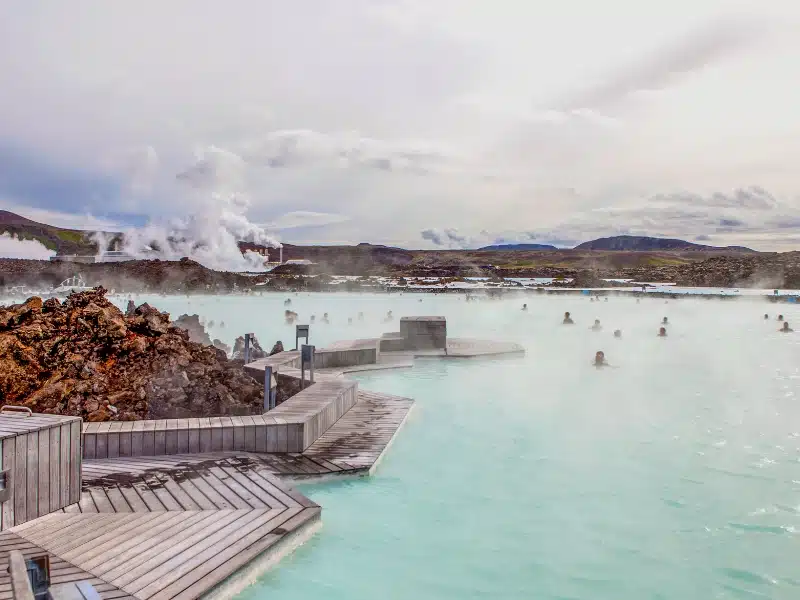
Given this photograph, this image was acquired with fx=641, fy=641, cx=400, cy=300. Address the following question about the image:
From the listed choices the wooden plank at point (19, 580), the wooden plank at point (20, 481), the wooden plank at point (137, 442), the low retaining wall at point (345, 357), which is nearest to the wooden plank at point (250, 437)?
the wooden plank at point (137, 442)

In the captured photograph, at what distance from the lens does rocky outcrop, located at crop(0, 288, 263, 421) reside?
7.22 metres

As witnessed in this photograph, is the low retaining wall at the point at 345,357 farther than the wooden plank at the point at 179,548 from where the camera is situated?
Yes

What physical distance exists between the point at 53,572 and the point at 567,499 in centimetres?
463

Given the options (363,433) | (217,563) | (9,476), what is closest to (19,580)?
(217,563)

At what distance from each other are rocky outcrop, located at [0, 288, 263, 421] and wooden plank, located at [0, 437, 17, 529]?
312cm

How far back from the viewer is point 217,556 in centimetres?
380

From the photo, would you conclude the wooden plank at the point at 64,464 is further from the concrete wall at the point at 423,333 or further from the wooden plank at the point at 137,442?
the concrete wall at the point at 423,333

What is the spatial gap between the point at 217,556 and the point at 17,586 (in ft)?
5.56

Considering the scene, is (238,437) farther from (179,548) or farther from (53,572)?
(53,572)

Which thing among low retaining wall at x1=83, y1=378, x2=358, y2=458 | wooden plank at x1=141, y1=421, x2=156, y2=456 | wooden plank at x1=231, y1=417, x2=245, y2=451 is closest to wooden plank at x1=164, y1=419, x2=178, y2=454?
low retaining wall at x1=83, y1=378, x2=358, y2=458

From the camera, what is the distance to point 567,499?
638 centimetres

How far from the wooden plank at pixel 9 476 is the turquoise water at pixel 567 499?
1.53 m

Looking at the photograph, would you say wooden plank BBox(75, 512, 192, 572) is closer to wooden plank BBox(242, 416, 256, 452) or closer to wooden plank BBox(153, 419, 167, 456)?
wooden plank BBox(153, 419, 167, 456)

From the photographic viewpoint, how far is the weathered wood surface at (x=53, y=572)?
324 centimetres
